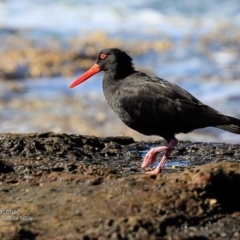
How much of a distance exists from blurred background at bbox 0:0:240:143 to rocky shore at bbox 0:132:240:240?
25.7ft

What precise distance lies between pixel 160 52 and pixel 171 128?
46.0 feet

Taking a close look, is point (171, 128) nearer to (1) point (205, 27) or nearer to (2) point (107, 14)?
(1) point (205, 27)

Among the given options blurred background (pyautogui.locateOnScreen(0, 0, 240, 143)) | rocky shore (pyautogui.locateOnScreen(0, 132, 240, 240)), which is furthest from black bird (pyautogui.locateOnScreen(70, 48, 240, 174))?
blurred background (pyautogui.locateOnScreen(0, 0, 240, 143))

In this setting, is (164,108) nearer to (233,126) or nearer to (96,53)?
(233,126)

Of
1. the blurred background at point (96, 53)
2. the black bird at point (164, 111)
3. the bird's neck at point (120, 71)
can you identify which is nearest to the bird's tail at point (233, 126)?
the black bird at point (164, 111)

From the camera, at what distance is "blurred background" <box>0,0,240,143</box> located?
14.6m

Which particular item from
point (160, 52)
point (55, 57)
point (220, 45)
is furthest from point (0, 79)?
point (220, 45)

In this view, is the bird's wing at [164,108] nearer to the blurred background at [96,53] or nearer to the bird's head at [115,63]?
the bird's head at [115,63]

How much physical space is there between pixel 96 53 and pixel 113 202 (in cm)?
1575

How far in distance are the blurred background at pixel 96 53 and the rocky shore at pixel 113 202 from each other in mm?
7835

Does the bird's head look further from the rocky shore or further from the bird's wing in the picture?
the rocky shore

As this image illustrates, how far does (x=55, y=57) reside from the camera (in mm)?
19562

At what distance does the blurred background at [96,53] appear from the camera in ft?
47.8

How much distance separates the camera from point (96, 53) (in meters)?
20.3
